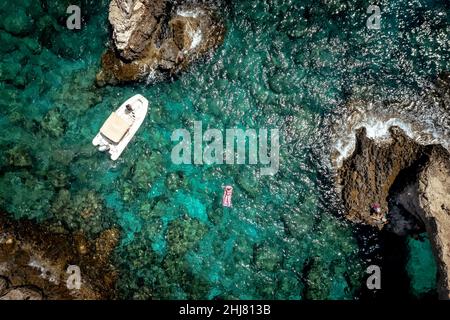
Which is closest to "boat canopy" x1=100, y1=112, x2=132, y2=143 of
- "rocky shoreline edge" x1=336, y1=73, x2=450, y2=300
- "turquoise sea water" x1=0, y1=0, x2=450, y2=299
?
"turquoise sea water" x1=0, y1=0, x2=450, y2=299

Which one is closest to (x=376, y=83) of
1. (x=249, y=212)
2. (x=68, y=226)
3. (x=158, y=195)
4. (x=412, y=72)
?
(x=412, y=72)

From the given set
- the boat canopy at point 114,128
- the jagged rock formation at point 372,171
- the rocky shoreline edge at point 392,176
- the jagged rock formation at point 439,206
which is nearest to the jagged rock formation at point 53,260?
the boat canopy at point 114,128

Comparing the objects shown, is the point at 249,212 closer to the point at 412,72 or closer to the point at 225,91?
the point at 225,91

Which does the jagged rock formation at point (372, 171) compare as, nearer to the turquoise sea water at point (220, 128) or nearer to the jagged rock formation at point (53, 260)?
the turquoise sea water at point (220, 128)

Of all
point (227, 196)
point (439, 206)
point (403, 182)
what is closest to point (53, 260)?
point (227, 196)

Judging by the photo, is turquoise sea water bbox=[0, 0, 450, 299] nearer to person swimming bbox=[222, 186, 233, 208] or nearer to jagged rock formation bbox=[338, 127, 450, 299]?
person swimming bbox=[222, 186, 233, 208]

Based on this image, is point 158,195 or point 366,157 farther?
point 158,195
